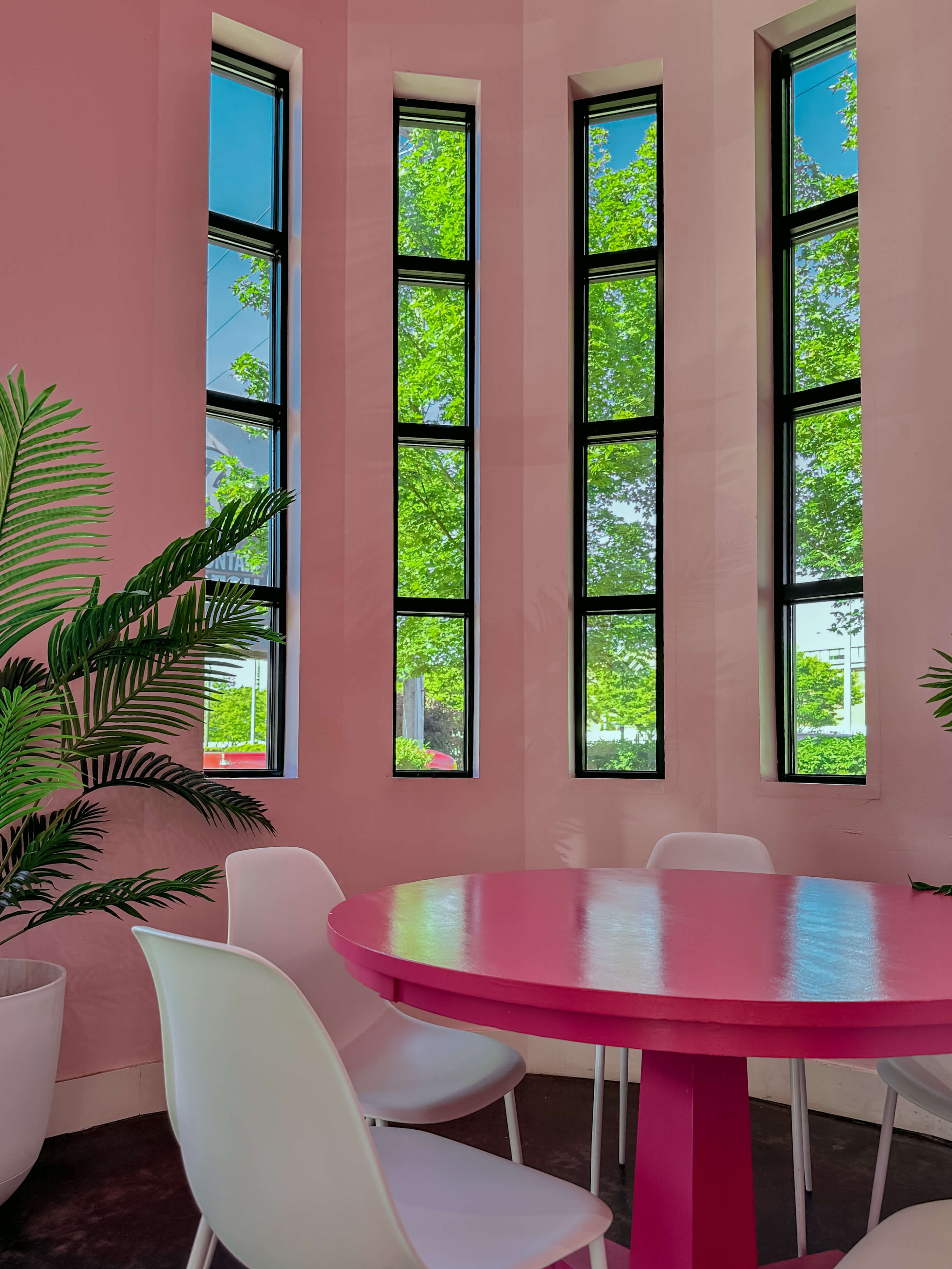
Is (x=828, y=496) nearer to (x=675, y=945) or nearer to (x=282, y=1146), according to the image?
(x=675, y=945)

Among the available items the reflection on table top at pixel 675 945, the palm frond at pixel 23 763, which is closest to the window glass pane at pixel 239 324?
the palm frond at pixel 23 763

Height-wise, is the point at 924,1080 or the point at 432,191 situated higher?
the point at 432,191

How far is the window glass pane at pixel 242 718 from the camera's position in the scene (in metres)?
3.77

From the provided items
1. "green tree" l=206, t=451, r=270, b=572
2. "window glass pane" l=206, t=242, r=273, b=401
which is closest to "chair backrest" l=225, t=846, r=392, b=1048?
"green tree" l=206, t=451, r=270, b=572

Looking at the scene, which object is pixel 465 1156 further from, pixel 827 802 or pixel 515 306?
pixel 515 306

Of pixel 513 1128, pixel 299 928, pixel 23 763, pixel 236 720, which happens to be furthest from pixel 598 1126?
pixel 236 720

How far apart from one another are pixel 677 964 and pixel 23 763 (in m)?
1.71

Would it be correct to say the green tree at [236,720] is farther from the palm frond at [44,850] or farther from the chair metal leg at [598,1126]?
the chair metal leg at [598,1126]

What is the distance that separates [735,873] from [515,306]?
2.60 m

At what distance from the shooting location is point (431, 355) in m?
4.23

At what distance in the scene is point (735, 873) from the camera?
2498mm

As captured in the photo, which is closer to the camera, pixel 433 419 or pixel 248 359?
pixel 248 359

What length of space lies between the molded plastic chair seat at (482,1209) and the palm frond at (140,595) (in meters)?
1.57

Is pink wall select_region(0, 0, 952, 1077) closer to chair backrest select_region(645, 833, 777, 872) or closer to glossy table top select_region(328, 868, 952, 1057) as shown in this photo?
chair backrest select_region(645, 833, 777, 872)
